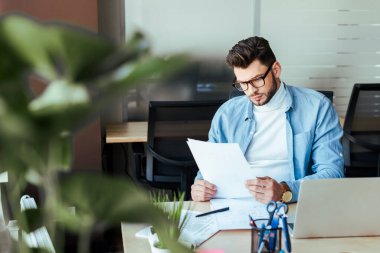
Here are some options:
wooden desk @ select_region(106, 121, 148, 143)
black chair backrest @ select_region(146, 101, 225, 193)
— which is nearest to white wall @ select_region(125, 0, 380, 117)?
wooden desk @ select_region(106, 121, 148, 143)

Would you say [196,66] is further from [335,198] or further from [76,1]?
[335,198]

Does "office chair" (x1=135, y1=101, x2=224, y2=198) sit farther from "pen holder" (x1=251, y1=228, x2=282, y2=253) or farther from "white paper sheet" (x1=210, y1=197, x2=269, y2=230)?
"pen holder" (x1=251, y1=228, x2=282, y2=253)

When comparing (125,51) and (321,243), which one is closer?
(125,51)

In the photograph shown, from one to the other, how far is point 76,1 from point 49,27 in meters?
3.23

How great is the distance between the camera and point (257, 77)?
2172mm

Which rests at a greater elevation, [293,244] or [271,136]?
[271,136]

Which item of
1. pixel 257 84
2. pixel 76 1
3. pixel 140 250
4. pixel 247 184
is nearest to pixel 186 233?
pixel 140 250

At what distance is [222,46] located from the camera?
12.8 ft

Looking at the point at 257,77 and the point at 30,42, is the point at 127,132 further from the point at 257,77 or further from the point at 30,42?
the point at 30,42

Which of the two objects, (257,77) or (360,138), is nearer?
(257,77)

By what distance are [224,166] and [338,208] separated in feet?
1.46

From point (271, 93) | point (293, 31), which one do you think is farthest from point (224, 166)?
point (293, 31)

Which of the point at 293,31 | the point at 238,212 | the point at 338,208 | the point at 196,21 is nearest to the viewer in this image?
the point at 338,208

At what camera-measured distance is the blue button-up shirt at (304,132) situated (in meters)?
2.11
